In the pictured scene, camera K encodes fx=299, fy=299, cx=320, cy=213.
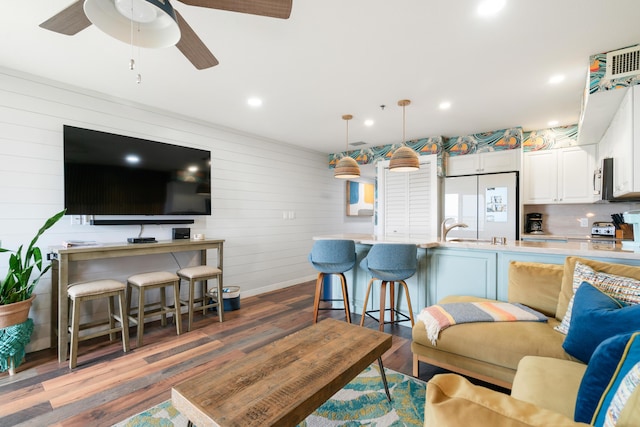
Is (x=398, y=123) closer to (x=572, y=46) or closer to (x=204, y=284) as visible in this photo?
(x=572, y=46)

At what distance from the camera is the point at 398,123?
163 inches

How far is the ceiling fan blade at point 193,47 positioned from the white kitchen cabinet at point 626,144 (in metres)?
3.13

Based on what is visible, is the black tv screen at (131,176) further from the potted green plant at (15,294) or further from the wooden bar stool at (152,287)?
the wooden bar stool at (152,287)

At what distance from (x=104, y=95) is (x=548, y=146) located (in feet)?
19.1

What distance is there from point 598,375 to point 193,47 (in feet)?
7.69

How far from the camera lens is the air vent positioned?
7.43 feet

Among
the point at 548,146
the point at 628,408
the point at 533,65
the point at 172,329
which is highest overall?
the point at 533,65

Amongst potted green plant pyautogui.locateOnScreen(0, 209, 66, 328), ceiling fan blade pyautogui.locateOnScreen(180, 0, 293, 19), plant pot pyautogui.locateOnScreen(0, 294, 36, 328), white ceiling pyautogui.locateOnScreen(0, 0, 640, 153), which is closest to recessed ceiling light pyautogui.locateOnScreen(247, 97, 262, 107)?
white ceiling pyautogui.locateOnScreen(0, 0, 640, 153)

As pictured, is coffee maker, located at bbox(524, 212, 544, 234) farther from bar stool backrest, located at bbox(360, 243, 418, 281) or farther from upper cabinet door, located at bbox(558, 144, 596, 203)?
bar stool backrest, located at bbox(360, 243, 418, 281)

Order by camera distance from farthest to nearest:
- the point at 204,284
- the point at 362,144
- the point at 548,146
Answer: the point at 362,144
the point at 548,146
the point at 204,284

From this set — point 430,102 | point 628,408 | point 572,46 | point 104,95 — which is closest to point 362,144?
point 430,102

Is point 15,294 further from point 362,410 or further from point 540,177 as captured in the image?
point 540,177

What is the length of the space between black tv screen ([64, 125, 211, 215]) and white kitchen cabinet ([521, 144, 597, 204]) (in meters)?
4.60

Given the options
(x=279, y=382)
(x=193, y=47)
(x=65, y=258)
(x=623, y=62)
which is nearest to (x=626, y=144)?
(x=623, y=62)
